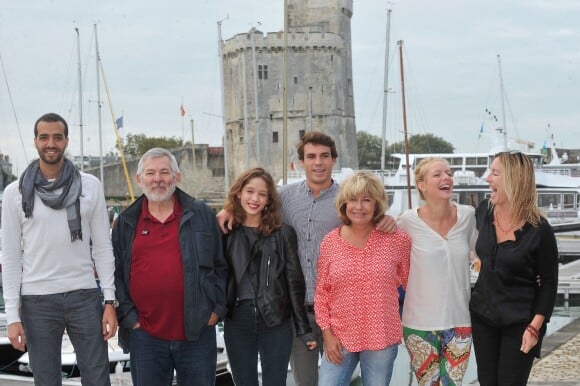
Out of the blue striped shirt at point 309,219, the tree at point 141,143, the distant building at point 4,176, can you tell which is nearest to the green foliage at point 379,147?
the tree at point 141,143

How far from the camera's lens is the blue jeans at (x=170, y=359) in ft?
12.6

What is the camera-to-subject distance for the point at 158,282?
12.4ft

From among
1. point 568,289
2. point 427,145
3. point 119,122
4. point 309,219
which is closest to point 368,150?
point 427,145

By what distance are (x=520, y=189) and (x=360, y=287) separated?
89 centimetres

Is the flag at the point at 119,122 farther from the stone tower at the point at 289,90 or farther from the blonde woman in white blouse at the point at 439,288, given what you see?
the blonde woman in white blouse at the point at 439,288

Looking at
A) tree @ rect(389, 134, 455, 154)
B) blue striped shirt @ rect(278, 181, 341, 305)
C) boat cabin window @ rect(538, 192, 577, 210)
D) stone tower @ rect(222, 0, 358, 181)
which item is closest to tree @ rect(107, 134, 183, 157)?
stone tower @ rect(222, 0, 358, 181)

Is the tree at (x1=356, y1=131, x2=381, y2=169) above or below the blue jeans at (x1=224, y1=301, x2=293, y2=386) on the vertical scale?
above

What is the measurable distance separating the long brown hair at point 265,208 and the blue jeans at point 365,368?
→ 29.6 inches

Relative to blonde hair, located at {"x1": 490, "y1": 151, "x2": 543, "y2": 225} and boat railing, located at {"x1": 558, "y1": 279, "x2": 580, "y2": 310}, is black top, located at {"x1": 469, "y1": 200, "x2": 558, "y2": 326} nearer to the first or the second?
blonde hair, located at {"x1": 490, "y1": 151, "x2": 543, "y2": 225}

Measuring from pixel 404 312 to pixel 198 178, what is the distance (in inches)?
1924

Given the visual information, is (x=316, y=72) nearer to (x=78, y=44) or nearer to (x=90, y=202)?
(x=78, y=44)

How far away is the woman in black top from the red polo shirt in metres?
1.49

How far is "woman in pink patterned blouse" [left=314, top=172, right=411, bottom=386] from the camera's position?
3.68m

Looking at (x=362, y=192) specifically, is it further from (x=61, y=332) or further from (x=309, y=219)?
(x=61, y=332)
